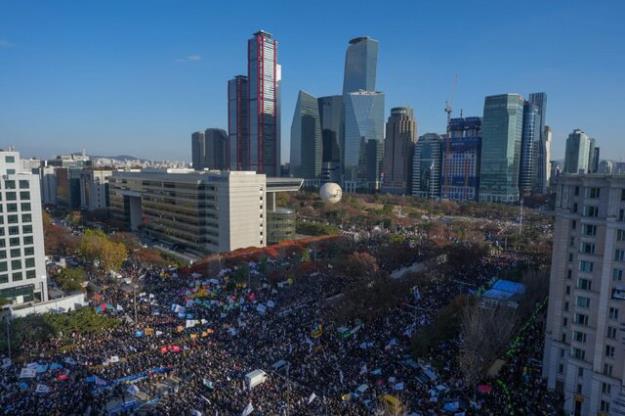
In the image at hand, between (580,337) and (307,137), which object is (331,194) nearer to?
(580,337)

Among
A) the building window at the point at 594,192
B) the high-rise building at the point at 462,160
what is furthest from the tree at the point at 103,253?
the high-rise building at the point at 462,160

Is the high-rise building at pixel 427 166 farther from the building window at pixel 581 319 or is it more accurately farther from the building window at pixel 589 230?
the building window at pixel 581 319

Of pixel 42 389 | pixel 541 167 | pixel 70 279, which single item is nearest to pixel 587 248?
pixel 42 389

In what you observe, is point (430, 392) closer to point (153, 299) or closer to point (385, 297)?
point (385, 297)

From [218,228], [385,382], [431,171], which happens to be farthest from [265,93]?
[385,382]

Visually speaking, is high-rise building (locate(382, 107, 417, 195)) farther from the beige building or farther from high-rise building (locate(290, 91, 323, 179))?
the beige building

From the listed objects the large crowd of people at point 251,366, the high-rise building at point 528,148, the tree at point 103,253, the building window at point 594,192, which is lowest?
the large crowd of people at point 251,366
